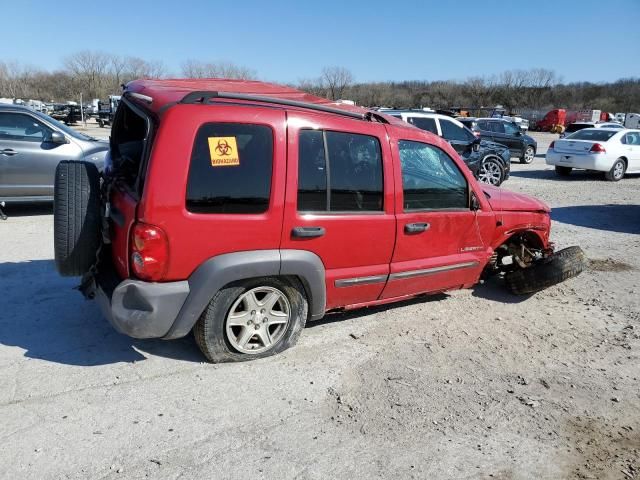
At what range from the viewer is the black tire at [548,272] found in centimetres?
497

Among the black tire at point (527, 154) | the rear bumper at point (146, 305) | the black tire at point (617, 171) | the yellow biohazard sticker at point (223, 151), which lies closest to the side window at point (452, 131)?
the black tire at point (617, 171)

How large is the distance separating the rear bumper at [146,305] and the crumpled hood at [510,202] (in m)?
3.00

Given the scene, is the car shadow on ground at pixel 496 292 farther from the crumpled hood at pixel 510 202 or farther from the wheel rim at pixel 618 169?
the wheel rim at pixel 618 169

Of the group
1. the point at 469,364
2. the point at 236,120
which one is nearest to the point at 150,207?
the point at 236,120

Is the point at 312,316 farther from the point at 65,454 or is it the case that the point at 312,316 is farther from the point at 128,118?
the point at 128,118

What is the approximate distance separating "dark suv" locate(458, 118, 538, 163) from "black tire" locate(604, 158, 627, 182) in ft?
13.1

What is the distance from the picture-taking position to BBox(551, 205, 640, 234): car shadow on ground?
9.09m

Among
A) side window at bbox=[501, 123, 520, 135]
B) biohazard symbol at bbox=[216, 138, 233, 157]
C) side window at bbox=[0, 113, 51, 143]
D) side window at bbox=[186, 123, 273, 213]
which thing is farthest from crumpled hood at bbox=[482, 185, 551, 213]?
side window at bbox=[501, 123, 520, 135]

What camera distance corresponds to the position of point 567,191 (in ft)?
43.2

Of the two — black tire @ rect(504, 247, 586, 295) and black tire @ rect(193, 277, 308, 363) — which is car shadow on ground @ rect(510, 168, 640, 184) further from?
black tire @ rect(193, 277, 308, 363)

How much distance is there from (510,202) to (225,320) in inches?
119

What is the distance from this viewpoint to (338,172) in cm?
368

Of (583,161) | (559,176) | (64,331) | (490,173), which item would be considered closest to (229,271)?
(64,331)

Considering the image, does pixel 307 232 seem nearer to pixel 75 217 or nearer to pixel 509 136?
pixel 75 217
